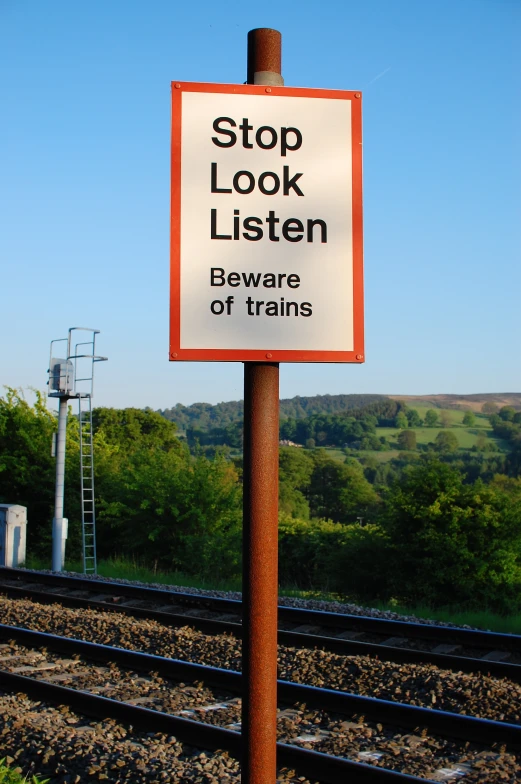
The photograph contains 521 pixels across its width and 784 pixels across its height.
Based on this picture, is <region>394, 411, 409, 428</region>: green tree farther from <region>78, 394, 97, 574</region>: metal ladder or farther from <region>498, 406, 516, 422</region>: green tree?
<region>78, 394, 97, 574</region>: metal ladder

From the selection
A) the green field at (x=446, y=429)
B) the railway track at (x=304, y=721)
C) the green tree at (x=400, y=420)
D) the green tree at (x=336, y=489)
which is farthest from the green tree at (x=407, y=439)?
the railway track at (x=304, y=721)

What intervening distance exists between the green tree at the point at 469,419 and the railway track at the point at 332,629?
74.3 metres

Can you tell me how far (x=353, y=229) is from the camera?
2.72 m

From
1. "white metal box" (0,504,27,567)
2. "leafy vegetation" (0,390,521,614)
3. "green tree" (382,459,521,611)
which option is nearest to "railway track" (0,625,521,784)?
"leafy vegetation" (0,390,521,614)

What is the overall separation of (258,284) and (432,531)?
12242 mm

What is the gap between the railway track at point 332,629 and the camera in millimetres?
8102

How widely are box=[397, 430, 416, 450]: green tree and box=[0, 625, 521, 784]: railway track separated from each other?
70189mm

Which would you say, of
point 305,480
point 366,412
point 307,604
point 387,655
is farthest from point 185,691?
point 366,412

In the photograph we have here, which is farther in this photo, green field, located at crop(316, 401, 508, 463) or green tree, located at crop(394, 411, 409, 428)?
green tree, located at crop(394, 411, 409, 428)

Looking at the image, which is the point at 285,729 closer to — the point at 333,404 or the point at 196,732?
the point at 196,732

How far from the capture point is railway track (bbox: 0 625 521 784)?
16.8 ft

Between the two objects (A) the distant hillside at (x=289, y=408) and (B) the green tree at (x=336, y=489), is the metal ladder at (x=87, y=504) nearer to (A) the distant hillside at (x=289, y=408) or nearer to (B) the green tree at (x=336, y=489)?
Answer: (B) the green tree at (x=336, y=489)

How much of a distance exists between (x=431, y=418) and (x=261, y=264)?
285 feet

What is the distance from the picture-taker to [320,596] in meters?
13.6
